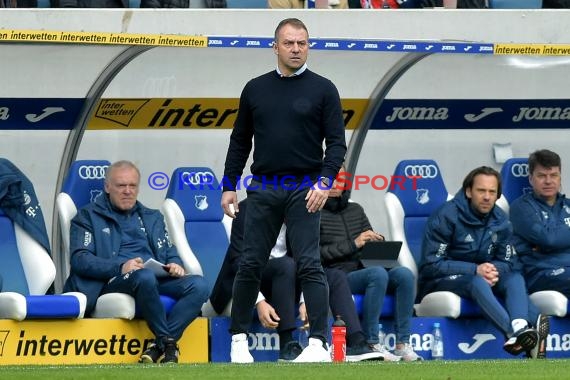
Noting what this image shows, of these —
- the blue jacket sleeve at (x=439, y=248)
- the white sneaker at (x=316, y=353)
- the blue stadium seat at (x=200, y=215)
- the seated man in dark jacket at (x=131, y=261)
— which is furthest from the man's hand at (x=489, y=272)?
the white sneaker at (x=316, y=353)

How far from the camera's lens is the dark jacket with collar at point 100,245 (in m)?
10.8

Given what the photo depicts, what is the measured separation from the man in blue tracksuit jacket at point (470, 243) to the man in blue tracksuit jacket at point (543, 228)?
0.23 m

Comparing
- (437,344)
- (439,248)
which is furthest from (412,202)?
(437,344)

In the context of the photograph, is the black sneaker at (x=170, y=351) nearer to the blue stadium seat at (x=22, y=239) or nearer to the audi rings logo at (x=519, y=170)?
the blue stadium seat at (x=22, y=239)

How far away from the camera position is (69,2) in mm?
12586

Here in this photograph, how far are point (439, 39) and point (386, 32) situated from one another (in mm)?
507

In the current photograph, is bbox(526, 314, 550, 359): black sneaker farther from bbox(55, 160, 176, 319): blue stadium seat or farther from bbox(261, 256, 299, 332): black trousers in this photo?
bbox(55, 160, 176, 319): blue stadium seat

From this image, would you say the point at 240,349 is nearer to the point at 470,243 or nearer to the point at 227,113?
the point at 470,243

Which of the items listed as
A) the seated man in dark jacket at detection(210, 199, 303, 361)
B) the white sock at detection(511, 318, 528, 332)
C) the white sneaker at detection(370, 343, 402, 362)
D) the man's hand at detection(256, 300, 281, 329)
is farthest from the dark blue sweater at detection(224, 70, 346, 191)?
the white sock at detection(511, 318, 528, 332)

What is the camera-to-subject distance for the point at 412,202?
12.3m

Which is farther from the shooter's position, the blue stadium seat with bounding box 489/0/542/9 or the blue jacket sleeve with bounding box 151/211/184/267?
the blue stadium seat with bounding box 489/0/542/9

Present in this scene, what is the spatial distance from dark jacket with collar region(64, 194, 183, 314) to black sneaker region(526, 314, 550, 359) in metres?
2.60

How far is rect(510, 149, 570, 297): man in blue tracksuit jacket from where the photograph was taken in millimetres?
11719

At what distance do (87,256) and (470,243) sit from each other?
2.86 meters
